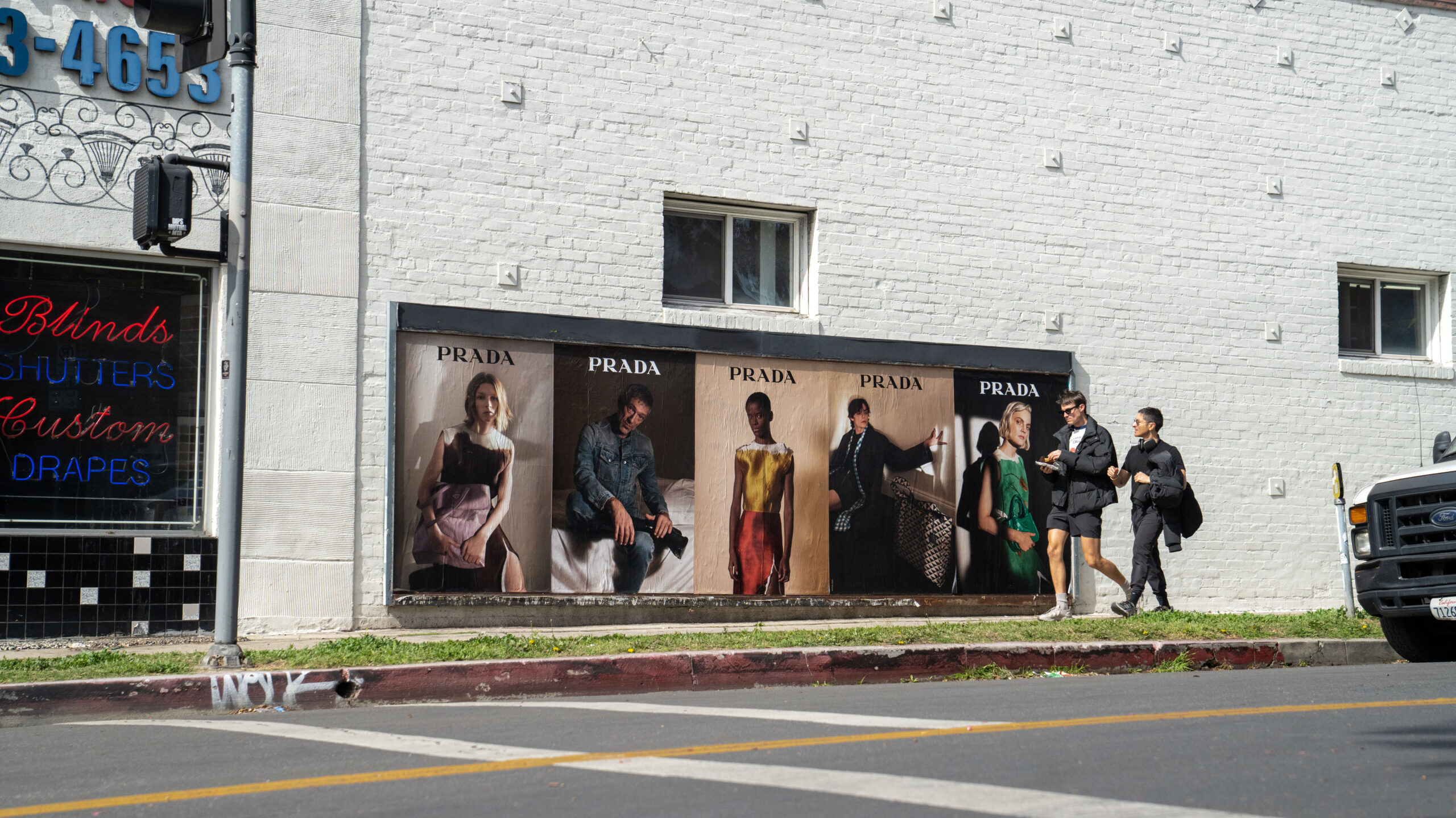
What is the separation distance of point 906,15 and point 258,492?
7.88 meters

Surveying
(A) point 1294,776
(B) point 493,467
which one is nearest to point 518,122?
(B) point 493,467

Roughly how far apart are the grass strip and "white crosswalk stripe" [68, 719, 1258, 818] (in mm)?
2243

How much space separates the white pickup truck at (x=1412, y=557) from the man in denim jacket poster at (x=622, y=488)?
5840 mm

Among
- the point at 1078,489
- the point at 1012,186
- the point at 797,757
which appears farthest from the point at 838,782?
the point at 1012,186

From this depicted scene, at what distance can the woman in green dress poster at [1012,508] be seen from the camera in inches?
525

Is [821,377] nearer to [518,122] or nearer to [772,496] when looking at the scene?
[772,496]

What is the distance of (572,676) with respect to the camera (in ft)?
28.0

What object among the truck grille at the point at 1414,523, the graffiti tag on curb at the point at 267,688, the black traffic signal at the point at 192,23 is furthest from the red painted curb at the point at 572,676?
the black traffic signal at the point at 192,23

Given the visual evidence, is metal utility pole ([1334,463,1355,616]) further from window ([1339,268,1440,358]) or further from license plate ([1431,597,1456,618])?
license plate ([1431,597,1456,618])

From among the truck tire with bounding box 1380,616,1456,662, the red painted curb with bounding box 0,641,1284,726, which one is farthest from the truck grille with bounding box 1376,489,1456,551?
the red painted curb with bounding box 0,641,1284,726

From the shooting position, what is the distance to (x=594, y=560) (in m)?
11.8

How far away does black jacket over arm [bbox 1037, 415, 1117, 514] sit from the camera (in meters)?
11.6

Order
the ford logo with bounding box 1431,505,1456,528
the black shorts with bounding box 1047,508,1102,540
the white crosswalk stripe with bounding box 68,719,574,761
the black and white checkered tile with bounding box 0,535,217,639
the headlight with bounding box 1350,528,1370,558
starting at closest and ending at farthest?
the white crosswalk stripe with bounding box 68,719,574,761, the ford logo with bounding box 1431,505,1456,528, the headlight with bounding box 1350,528,1370,558, the black and white checkered tile with bounding box 0,535,217,639, the black shorts with bounding box 1047,508,1102,540

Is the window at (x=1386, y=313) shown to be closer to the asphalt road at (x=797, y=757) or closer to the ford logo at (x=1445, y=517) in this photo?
the ford logo at (x=1445, y=517)
